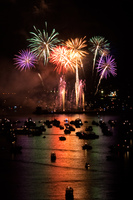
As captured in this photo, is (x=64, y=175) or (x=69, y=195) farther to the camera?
(x=64, y=175)

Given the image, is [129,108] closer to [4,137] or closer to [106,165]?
[4,137]

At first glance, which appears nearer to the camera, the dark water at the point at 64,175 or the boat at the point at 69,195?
the boat at the point at 69,195

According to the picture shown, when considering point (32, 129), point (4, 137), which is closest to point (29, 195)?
point (4, 137)

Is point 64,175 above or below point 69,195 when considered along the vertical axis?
above

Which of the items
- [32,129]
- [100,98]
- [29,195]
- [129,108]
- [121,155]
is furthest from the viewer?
[100,98]

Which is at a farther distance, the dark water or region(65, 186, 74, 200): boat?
the dark water

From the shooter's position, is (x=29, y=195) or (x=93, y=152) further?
(x=93, y=152)

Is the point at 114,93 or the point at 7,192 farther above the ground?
the point at 114,93

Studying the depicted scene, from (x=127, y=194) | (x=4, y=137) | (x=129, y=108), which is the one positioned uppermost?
(x=129, y=108)
